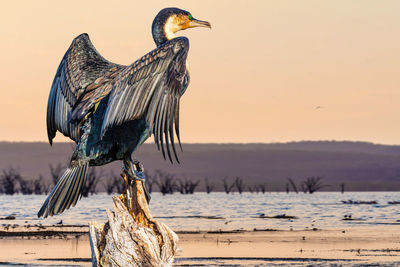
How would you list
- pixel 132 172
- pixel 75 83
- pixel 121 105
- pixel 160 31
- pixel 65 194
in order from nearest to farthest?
pixel 121 105, pixel 65 194, pixel 132 172, pixel 160 31, pixel 75 83

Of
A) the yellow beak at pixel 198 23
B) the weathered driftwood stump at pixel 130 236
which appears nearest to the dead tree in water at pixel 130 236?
the weathered driftwood stump at pixel 130 236

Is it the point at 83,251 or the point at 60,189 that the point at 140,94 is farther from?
the point at 83,251

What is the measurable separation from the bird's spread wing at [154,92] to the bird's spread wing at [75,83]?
54cm

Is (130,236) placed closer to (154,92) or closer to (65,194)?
(65,194)

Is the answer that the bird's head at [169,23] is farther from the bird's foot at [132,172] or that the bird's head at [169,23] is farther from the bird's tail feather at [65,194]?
the bird's tail feather at [65,194]

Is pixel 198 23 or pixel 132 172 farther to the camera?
pixel 198 23

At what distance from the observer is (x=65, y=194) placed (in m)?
7.77

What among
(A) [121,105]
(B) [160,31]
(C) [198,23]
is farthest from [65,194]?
(C) [198,23]

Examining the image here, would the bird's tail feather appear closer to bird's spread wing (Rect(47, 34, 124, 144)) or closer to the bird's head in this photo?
bird's spread wing (Rect(47, 34, 124, 144))

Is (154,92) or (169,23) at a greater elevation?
(169,23)

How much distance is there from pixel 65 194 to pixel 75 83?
4.62 ft

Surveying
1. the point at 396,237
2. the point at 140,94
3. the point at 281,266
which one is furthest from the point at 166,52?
the point at 396,237

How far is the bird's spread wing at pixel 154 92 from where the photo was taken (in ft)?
24.6

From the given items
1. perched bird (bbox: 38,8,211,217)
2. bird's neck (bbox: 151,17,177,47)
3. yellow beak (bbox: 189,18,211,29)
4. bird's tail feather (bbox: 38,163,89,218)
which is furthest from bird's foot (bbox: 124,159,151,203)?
yellow beak (bbox: 189,18,211,29)
